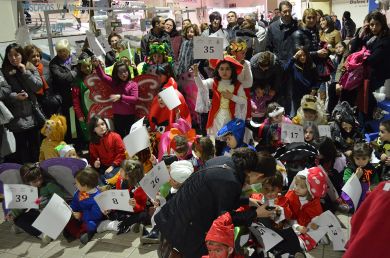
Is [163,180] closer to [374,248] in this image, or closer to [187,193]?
[187,193]

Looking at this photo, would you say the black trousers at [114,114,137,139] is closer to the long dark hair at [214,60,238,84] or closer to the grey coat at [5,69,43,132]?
the grey coat at [5,69,43,132]

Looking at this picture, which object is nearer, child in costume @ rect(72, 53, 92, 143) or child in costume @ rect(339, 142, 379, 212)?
child in costume @ rect(339, 142, 379, 212)

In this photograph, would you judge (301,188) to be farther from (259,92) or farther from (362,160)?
(259,92)

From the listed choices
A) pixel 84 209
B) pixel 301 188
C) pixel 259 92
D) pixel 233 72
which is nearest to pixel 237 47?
pixel 233 72

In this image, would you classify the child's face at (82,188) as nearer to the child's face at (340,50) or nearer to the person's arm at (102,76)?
the person's arm at (102,76)

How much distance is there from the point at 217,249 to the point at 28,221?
7.77 ft

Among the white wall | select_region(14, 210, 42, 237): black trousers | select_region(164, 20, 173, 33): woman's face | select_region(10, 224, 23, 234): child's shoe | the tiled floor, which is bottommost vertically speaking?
the tiled floor

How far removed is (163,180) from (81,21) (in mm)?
4673

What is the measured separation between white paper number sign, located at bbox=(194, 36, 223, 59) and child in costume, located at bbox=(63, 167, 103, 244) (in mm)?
1678

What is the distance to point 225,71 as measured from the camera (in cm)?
441

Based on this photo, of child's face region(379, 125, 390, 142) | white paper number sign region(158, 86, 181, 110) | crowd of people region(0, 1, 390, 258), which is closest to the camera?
crowd of people region(0, 1, 390, 258)

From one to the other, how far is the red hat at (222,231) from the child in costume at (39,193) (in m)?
2.25

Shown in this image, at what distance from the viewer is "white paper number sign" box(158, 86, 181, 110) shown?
14.9 ft

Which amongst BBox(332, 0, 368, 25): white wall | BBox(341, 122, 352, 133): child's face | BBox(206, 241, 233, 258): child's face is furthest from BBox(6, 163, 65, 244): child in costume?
BBox(332, 0, 368, 25): white wall
